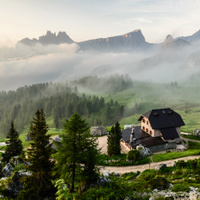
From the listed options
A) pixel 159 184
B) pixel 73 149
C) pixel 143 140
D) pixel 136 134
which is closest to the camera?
pixel 73 149

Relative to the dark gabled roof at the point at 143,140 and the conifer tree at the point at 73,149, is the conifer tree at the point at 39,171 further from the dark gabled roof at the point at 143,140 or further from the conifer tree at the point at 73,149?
the dark gabled roof at the point at 143,140

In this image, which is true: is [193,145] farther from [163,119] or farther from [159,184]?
[159,184]

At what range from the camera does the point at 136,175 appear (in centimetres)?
3731

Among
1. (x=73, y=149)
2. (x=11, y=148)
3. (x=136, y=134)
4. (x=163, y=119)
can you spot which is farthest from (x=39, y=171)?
(x=163, y=119)

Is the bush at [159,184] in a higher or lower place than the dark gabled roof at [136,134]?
higher

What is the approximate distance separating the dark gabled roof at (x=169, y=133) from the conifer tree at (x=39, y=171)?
4207 cm

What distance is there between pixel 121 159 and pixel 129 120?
12482 cm

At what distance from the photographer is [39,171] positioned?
979 inches

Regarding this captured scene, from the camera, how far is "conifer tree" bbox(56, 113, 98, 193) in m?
22.1

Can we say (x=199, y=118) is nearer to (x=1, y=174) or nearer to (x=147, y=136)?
(x=147, y=136)

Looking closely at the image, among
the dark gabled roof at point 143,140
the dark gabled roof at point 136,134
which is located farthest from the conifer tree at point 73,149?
the dark gabled roof at point 136,134

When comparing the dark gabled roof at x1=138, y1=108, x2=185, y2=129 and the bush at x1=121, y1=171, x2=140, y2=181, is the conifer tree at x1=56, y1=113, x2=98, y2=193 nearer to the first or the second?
the bush at x1=121, y1=171, x2=140, y2=181

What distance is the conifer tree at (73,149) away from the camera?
2208 cm

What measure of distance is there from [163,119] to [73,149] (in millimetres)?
45974
